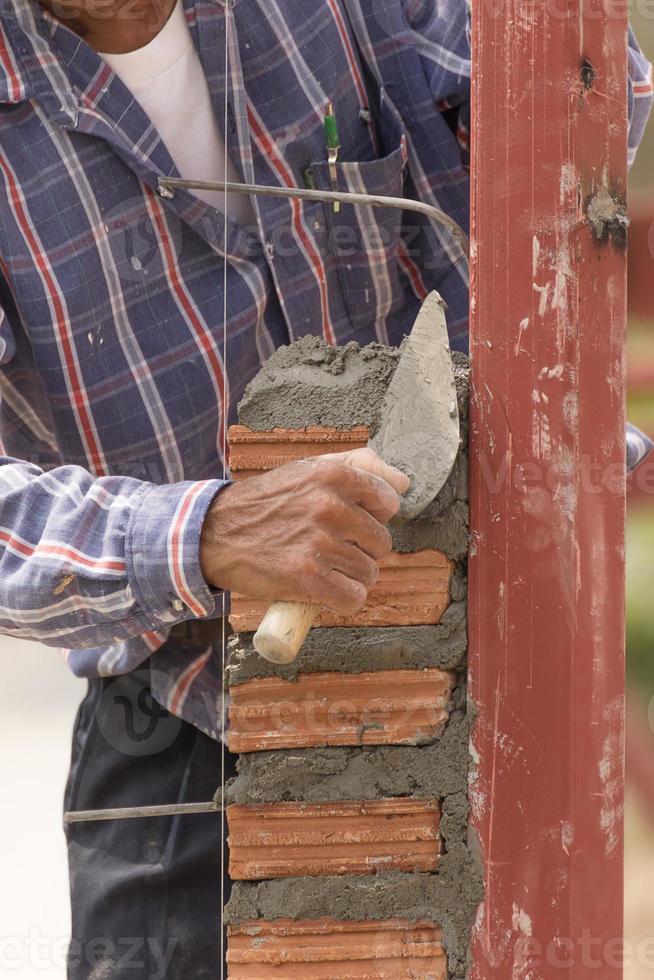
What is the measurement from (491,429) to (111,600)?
620mm

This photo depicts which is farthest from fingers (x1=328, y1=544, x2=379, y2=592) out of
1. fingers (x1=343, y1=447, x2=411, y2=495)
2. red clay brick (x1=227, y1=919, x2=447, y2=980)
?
red clay brick (x1=227, y1=919, x2=447, y2=980)

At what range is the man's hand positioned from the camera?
1718mm

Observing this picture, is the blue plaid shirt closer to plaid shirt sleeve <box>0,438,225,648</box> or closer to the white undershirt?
the white undershirt

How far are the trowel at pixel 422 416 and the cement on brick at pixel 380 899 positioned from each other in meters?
0.40

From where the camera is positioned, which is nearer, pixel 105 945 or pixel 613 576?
pixel 613 576

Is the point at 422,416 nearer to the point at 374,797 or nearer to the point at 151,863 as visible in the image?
the point at 374,797

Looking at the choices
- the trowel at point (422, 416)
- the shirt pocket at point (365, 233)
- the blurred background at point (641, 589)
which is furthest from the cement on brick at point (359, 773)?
the blurred background at point (641, 589)

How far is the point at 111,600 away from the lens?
187cm

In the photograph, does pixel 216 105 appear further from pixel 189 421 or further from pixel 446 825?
pixel 446 825

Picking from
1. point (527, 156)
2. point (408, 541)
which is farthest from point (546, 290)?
point (408, 541)

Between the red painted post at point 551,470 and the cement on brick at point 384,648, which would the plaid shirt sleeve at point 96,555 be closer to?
the cement on brick at point 384,648

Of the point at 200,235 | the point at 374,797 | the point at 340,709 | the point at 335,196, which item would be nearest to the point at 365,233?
the point at 200,235

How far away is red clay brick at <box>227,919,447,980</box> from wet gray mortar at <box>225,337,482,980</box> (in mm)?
18

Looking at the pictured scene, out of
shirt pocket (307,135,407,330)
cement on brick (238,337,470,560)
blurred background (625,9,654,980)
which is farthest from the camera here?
blurred background (625,9,654,980)
